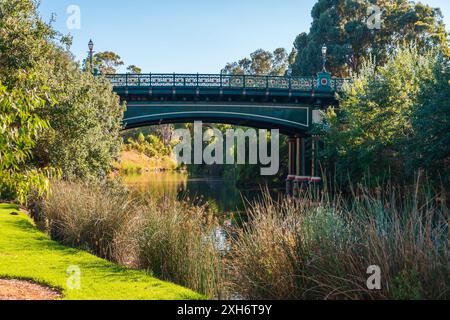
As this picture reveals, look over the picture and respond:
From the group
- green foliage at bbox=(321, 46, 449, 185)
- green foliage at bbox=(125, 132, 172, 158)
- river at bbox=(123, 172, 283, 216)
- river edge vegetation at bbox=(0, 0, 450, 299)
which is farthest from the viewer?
green foliage at bbox=(125, 132, 172, 158)

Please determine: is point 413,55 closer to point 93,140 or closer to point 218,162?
point 93,140

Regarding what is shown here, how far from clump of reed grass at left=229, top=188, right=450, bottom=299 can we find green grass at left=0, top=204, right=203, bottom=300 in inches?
39.6

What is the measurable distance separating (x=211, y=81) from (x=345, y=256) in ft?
76.4

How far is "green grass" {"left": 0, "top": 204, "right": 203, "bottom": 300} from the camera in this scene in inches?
248

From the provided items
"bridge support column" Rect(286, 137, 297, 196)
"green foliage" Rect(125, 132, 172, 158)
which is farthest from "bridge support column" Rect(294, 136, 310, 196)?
"green foliage" Rect(125, 132, 172, 158)

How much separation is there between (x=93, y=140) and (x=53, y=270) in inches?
335

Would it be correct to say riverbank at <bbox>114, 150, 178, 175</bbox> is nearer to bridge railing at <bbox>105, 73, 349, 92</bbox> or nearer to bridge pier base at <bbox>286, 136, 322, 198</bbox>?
bridge pier base at <bbox>286, 136, 322, 198</bbox>

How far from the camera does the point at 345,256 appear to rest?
222 inches

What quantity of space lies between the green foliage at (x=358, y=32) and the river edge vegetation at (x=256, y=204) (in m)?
20.9

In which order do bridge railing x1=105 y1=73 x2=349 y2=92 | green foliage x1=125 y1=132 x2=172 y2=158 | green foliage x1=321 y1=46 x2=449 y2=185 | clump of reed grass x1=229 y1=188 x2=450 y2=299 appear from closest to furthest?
clump of reed grass x1=229 y1=188 x2=450 y2=299
green foliage x1=321 y1=46 x2=449 y2=185
bridge railing x1=105 y1=73 x2=349 y2=92
green foliage x1=125 y1=132 x2=172 y2=158

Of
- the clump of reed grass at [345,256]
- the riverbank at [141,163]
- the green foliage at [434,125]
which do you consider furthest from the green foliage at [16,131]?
the riverbank at [141,163]

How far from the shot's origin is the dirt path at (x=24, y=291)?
6085mm

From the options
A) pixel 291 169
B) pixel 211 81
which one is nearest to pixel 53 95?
pixel 211 81

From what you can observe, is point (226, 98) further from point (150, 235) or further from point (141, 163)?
point (141, 163)
